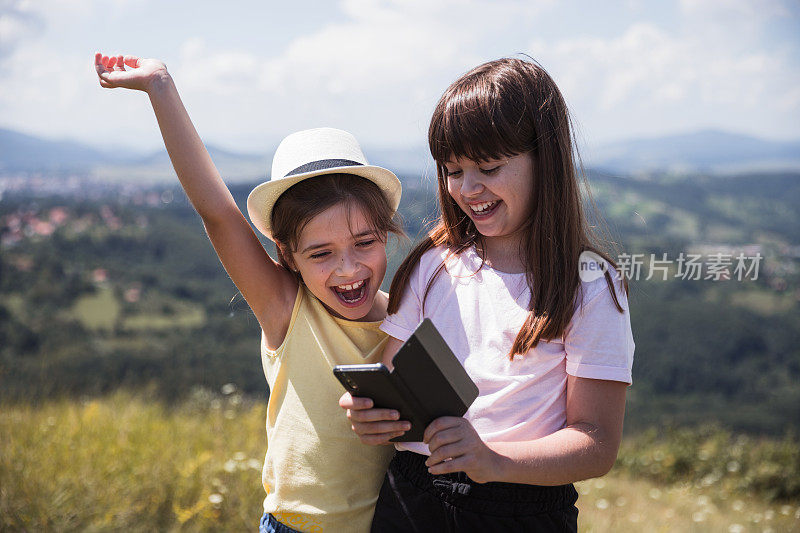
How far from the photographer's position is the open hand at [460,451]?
149cm

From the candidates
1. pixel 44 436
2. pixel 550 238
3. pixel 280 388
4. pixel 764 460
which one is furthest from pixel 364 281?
pixel 764 460

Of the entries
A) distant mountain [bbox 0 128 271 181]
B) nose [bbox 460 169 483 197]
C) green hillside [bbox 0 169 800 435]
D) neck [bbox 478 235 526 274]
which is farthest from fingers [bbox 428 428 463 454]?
distant mountain [bbox 0 128 271 181]

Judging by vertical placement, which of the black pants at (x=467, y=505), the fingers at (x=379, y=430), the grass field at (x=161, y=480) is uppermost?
the fingers at (x=379, y=430)

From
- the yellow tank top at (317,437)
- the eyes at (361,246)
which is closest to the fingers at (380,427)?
the yellow tank top at (317,437)

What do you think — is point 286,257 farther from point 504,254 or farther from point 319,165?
point 504,254

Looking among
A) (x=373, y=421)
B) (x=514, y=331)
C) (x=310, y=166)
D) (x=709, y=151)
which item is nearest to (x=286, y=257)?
(x=310, y=166)

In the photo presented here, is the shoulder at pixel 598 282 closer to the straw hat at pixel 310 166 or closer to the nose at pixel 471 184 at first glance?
the nose at pixel 471 184

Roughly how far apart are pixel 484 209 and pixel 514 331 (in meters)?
0.35

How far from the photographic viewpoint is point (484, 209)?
177 cm

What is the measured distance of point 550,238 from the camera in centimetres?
172

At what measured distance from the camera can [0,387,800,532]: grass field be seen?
3092 mm

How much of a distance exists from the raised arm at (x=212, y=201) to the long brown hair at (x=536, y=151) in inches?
24.4

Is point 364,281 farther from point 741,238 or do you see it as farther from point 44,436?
point 741,238

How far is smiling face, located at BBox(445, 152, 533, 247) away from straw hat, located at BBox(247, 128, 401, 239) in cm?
31
